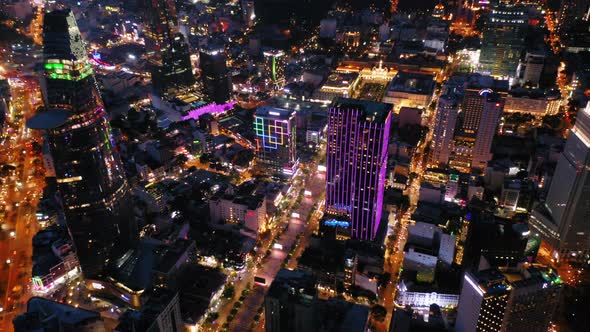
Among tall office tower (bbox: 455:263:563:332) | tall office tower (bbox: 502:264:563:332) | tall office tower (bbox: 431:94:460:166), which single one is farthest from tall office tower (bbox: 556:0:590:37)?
tall office tower (bbox: 455:263:563:332)

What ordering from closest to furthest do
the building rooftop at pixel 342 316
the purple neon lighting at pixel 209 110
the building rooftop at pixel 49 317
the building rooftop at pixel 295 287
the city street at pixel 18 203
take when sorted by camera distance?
1. the building rooftop at pixel 49 317
2. the building rooftop at pixel 295 287
3. the building rooftop at pixel 342 316
4. the city street at pixel 18 203
5. the purple neon lighting at pixel 209 110

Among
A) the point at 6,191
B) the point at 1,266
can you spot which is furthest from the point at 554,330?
the point at 6,191

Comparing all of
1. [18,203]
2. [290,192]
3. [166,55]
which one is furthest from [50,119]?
[166,55]

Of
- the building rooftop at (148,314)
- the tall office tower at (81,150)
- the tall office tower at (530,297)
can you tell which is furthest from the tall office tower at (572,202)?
the tall office tower at (81,150)

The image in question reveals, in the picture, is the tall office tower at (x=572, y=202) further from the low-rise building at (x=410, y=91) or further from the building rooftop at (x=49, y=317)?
the building rooftop at (x=49, y=317)

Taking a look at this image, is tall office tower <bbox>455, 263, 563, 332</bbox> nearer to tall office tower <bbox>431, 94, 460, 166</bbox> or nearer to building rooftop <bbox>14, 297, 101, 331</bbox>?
building rooftop <bbox>14, 297, 101, 331</bbox>

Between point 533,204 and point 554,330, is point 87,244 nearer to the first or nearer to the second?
point 554,330

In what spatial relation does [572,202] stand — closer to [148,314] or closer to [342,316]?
[342,316]
